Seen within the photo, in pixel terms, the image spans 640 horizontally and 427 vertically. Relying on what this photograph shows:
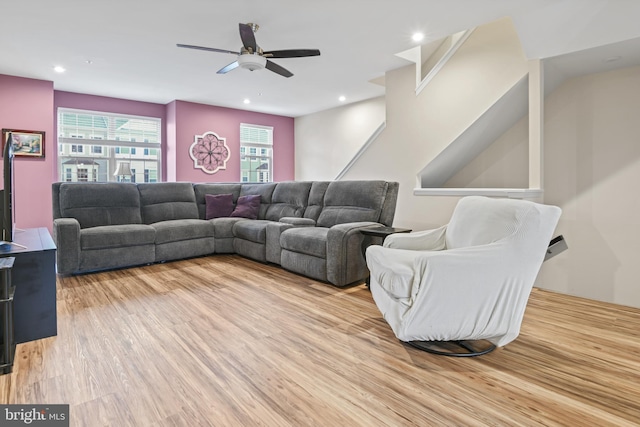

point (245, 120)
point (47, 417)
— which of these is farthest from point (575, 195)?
point (245, 120)

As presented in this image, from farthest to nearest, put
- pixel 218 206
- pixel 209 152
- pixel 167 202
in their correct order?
pixel 209 152 → pixel 218 206 → pixel 167 202

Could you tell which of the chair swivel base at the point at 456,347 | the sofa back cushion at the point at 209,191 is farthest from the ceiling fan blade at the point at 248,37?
the chair swivel base at the point at 456,347

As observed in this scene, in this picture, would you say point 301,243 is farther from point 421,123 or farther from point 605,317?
point 605,317

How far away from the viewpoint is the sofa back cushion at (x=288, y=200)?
189 inches

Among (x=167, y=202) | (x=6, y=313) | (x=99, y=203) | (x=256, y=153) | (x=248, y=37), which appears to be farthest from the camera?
(x=256, y=153)

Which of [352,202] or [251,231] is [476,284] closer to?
[352,202]

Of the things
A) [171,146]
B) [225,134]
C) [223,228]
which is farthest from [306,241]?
[225,134]

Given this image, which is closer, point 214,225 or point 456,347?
point 456,347

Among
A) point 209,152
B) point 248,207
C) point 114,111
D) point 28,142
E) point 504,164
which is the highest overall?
point 114,111

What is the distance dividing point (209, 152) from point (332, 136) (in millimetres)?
2645

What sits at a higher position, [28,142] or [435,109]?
[435,109]

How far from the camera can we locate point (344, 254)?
3.41 metres

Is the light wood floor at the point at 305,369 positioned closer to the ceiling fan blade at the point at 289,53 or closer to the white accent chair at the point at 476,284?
the white accent chair at the point at 476,284

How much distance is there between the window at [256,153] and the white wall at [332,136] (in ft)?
2.37
